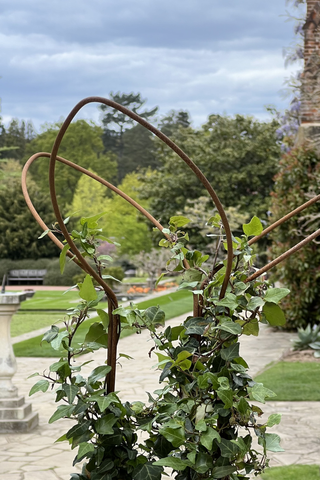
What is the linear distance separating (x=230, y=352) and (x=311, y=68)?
31.7 feet

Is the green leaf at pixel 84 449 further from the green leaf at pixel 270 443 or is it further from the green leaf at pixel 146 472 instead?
the green leaf at pixel 270 443

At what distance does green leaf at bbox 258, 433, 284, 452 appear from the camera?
7.05 ft

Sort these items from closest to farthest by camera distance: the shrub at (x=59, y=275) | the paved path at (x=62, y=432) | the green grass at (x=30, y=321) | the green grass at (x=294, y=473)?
1. the green grass at (x=294, y=473)
2. the paved path at (x=62, y=432)
3. the green grass at (x=30, y=321)
4. the shrub at (x=59, y=275)

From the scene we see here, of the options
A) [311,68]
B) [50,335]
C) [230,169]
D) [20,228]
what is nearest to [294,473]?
[50,335]

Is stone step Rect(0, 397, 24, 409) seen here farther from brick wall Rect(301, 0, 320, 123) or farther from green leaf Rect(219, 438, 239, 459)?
brick wall Rect(301, 0, 320, 123)

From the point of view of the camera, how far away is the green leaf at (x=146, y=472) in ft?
7.11

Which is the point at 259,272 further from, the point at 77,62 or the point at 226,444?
the point at 77,62

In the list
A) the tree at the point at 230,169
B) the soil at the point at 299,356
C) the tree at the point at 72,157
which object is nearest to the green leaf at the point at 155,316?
the soil at the point at 299,356

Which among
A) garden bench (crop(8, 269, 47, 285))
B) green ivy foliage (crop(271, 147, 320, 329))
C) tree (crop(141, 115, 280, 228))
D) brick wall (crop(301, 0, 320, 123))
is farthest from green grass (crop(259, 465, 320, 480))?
garden bench (crop(8, 269, 47, 285))

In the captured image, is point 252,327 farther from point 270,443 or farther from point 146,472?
point 146,472

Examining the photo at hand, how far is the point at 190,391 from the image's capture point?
2160mm

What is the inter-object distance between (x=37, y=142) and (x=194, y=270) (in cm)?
4979

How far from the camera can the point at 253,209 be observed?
21.2 m

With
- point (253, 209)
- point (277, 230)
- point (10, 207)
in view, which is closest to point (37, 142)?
point (10, 207)
